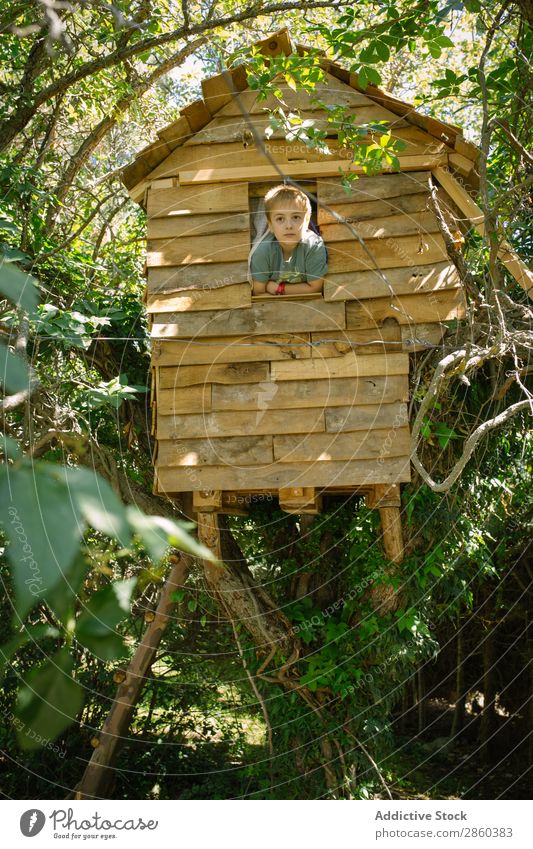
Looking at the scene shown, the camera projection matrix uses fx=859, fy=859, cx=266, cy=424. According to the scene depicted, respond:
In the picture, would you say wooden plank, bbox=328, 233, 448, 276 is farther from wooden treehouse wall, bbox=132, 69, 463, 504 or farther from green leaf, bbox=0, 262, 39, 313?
green leaf, bbox=0, 262, 39, 313

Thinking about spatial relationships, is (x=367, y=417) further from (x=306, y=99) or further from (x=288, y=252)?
(x=306, y=99)

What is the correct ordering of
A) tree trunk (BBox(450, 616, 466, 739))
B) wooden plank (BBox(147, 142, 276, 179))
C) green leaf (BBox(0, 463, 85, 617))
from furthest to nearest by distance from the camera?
tree trunk (BBox(450, 616, 466, 739)) → wooden plank (BBox(147, 142, 276, 179)) → green leaf (BBox(0, 463, 85, 617))

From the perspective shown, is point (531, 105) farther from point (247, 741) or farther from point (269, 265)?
point (247, 741)

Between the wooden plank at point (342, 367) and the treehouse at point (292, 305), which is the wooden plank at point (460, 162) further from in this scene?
the wooden plank at point (342, 367)

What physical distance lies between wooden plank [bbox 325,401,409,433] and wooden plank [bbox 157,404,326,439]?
3 cm

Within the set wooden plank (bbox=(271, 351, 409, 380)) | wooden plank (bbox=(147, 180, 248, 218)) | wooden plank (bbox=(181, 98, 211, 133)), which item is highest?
wooden plank (bbox=(181, 98, 211, 133))

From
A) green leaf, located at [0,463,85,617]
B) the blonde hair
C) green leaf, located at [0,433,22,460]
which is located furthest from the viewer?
the blonde hair

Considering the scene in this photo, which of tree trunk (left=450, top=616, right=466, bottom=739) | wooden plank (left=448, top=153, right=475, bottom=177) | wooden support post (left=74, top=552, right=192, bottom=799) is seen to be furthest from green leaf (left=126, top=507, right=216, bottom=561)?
tree trunk (left=450, top=616, right=466, bottom=739)

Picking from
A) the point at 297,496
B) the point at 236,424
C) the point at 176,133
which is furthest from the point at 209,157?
the point at 297,496

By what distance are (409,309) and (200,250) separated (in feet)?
3.28

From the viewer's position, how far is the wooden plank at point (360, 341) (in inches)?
152

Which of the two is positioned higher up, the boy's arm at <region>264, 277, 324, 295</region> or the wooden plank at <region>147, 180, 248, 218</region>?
the wooden plank at <region>147, 180, 248, 218</region>

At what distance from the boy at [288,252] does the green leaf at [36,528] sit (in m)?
3.45

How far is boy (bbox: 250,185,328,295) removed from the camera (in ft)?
12.5
